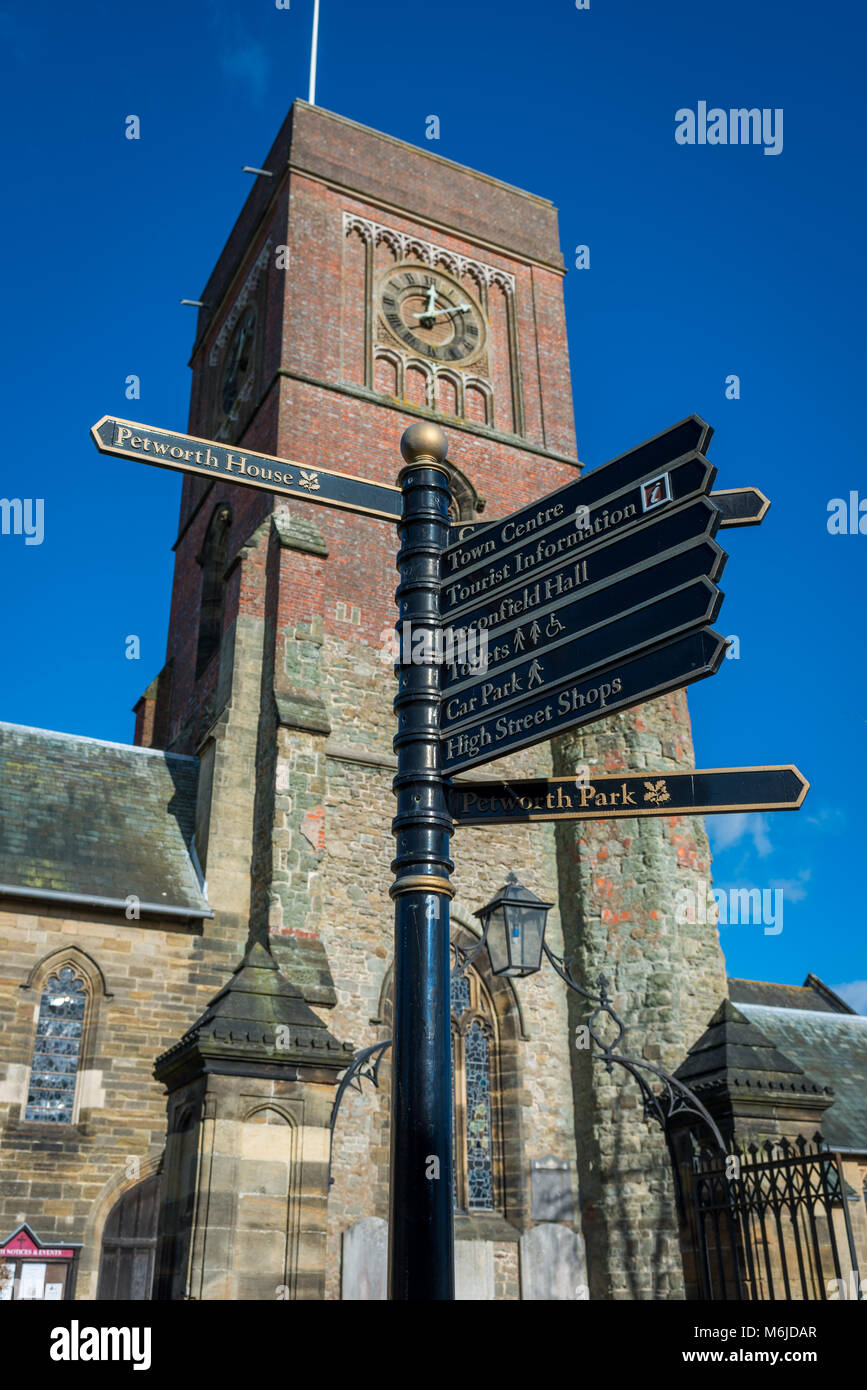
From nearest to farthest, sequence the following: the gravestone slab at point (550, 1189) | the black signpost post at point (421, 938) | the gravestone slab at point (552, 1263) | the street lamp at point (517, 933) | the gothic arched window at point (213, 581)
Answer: the black signpost post at point (421, 938) < the street lamp at point (517, 933) < the gravestone slab at point (552, 1263) < the gravestone slab at point (550, 1189) < the gothic arched window at point (213, 581)

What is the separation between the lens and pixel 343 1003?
14.4 meters

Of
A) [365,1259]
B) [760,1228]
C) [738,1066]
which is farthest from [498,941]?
[365,1259]

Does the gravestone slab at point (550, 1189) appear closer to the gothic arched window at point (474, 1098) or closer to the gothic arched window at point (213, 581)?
the gothic arched window at point (474, 1098)

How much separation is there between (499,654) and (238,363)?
66.8 ft

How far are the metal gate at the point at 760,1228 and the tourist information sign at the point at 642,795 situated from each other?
9.19ft

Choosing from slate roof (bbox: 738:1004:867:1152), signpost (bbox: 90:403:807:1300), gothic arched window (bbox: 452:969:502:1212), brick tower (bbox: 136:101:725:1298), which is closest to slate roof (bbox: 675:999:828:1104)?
signpost (bbox: 90:403:807:1300)

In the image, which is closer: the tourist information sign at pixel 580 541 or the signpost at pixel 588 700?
the signpost at pixel 588 700

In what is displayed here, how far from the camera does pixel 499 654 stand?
4.46 m

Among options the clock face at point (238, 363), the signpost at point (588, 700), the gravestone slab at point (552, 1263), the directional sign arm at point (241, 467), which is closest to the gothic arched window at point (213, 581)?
the clock face at point (238, 363)

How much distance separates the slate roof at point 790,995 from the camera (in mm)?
27188

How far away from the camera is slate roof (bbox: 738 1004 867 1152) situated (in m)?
17.0
